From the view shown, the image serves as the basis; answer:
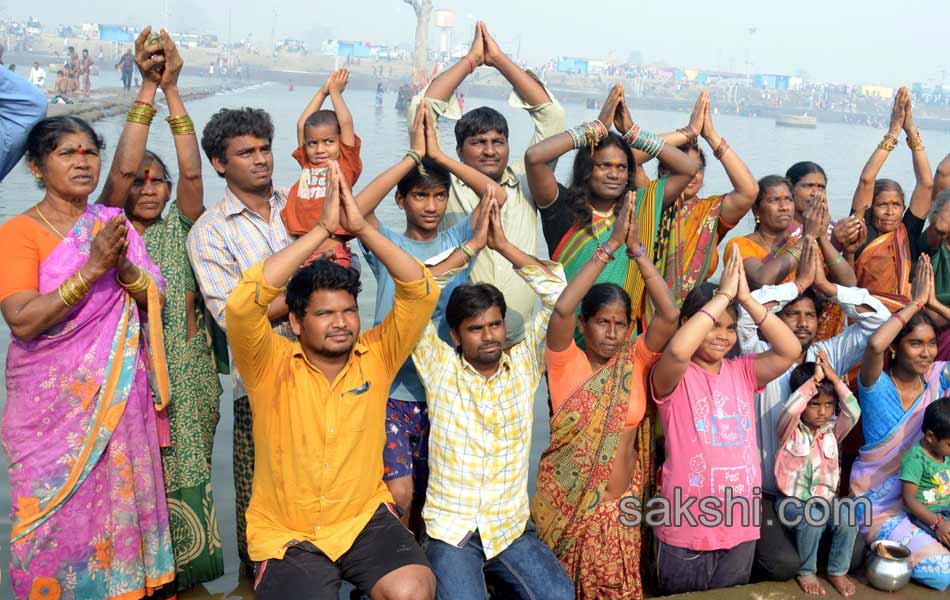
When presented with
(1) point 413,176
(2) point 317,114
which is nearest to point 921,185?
(1) point 413,176

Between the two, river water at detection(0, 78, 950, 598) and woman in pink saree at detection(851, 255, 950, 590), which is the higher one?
woman in pink saree at detection(851, 255, 950, 590)

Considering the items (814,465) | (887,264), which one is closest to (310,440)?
(814,465)

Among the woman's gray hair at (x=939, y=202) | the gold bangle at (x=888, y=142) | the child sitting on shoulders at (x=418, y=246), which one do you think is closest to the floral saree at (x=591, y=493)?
the child sitting on shoulders at (x=418, y=246)

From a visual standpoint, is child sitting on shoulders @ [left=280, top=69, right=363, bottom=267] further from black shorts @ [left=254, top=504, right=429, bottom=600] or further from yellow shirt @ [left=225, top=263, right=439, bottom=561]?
black shorts @ [left=254, top=504, right=429, bottom=600]

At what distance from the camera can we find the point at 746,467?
4.05 meters

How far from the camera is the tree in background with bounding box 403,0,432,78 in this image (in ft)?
213

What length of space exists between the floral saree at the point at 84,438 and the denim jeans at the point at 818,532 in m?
2.68

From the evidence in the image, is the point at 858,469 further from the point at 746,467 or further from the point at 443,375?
the point at 443,375

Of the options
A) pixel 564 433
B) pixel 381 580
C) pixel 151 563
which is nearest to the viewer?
pixel 381 580

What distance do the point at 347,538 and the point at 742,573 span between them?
1.75 meters

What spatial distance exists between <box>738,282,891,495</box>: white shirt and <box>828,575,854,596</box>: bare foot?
1.50 ft

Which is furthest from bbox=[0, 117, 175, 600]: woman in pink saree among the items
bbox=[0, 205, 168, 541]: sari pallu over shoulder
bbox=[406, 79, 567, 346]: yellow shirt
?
bbox=[406, 79, 567, 346]: yellow shirt

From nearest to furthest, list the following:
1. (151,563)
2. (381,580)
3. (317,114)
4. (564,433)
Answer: (381,580) < (151,563) < (564,433) < (317,114)

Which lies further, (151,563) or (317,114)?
(317,114)
